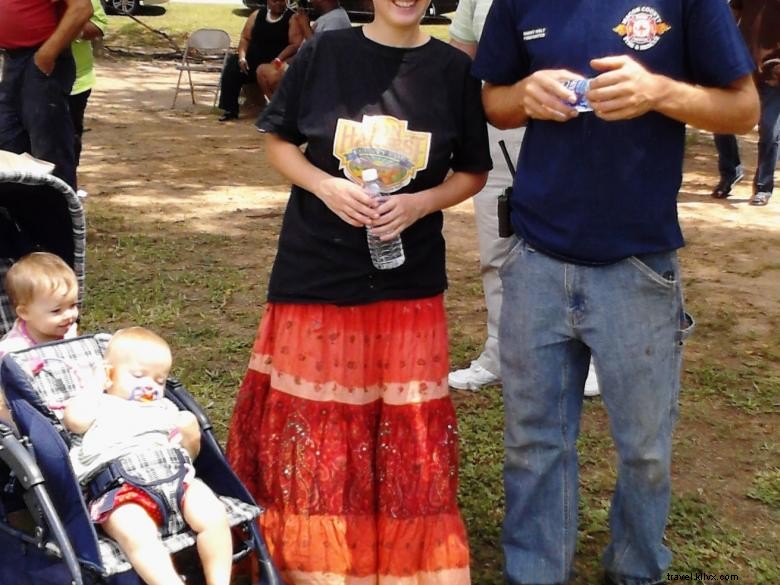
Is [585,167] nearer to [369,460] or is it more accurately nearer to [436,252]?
[436,252]

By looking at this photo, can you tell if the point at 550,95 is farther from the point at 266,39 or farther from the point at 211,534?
the point at 266,39

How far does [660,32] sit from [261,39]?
9.69m

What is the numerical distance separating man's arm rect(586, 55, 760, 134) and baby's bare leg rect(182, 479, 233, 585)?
4.32 ft

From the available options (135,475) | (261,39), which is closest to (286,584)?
(135,475)

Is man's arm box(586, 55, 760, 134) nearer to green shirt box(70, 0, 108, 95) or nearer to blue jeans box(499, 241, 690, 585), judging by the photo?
blue jeans box(499, 241, 690, 585)

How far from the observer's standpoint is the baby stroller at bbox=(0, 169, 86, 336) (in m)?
3.02

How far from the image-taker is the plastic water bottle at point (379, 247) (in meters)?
2.57

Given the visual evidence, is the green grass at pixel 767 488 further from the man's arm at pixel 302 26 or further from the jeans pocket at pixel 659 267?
the man's arm at pixel 302 26

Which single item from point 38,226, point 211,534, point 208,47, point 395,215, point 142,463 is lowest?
point 208,47

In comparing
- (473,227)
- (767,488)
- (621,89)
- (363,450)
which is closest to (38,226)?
(363,450)

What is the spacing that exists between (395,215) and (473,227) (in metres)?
4.54

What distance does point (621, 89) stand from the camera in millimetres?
2193

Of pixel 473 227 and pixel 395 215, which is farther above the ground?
pixel 395 215

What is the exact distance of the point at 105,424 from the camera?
2520 millimetres
